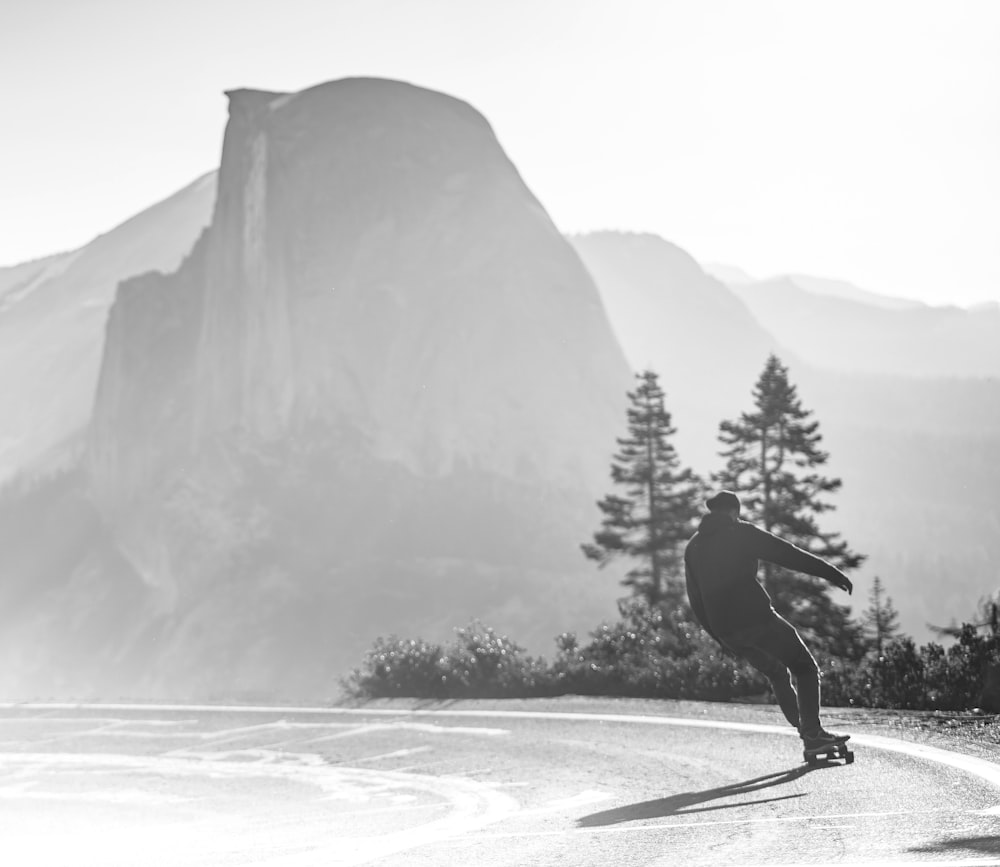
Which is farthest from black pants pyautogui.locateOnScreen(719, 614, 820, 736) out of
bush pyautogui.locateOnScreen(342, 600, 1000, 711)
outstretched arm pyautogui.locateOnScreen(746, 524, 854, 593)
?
bush pyautogui.locateOnScreen(342, 600, 1000, 711)

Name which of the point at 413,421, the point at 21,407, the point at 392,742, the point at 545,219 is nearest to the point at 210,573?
the point at 413,421

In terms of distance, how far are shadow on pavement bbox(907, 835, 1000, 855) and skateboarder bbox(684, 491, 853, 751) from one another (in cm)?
323

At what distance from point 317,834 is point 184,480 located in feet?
357

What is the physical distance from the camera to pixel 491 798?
7.74 meters

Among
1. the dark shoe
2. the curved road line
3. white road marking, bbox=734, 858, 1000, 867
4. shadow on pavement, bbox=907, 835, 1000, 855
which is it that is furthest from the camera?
the dark shoe

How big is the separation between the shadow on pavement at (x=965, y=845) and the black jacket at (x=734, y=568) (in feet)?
10.6

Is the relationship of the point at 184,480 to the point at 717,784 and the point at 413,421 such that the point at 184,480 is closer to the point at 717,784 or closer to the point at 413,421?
the point at 413,421

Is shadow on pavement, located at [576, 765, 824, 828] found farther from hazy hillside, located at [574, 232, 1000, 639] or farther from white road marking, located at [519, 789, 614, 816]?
hazy hillside, located at [574, 232, 1000, 639]

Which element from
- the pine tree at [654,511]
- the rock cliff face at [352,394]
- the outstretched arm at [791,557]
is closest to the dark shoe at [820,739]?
the outstretched arm at [791,557]

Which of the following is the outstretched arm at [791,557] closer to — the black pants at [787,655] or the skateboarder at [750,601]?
the skateboarder at [750,601]

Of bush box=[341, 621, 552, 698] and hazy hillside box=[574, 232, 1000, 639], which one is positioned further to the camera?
hazy hillside box=[574, 232, 1000, 639]

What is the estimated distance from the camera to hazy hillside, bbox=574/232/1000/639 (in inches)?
4811

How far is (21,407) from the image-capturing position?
177750 millimetres

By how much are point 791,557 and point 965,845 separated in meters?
3.42
